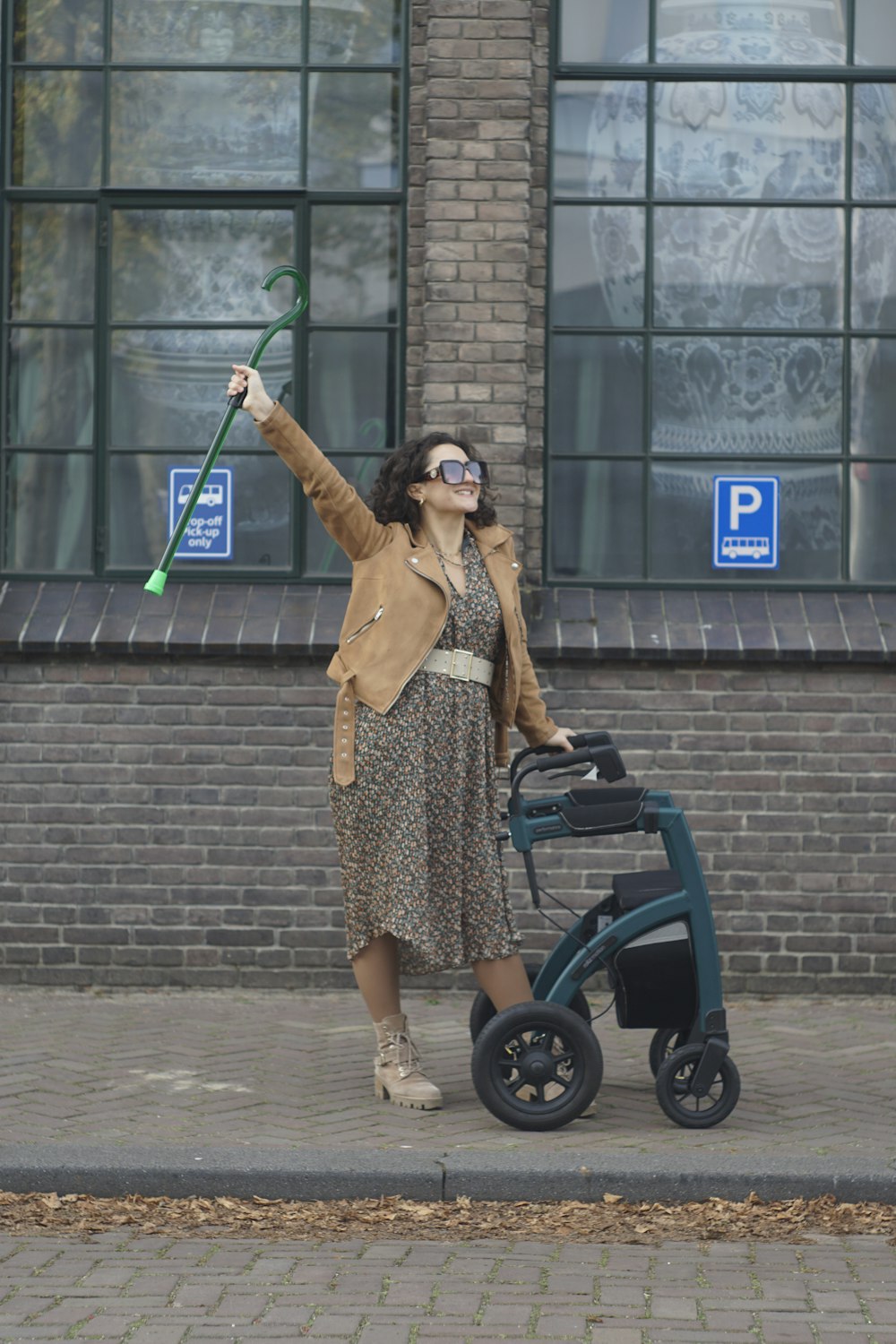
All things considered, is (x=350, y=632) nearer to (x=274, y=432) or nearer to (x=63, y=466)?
(x=274, y=432)

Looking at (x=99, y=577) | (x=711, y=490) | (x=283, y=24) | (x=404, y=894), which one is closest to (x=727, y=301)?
(x=711, y=490)

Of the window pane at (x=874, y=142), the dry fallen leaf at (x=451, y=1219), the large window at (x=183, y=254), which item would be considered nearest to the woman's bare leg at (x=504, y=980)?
the dry fallen leaf at (x=451, y=1219)

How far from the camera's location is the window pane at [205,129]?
7.78 meters

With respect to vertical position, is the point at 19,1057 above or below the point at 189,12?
below

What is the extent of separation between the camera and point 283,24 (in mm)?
7766

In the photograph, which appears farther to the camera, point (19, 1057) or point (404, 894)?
point (19, 1057)

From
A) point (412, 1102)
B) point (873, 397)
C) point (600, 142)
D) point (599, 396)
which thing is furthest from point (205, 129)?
Answer: point (412, 1102)

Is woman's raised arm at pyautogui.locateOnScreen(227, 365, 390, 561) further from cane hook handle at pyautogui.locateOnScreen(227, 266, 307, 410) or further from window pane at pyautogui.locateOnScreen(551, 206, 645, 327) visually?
window pane at pyautogui.locateOnScreen(551, 206, 645, 327)

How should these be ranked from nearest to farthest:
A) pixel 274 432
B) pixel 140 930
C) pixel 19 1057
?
pixel 274 432 < pixel 19 1057 < pixel 140 930

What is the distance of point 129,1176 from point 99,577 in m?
3.54

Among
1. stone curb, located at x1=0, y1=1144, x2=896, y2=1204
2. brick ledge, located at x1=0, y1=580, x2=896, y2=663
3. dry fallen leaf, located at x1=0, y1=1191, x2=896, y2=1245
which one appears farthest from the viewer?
brick ledge, located at x1=0, y1=580, x2=896, y2=663

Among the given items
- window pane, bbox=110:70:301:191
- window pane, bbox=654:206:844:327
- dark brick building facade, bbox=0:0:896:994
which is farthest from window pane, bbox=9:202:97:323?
window pane, bbox=654:206:844:327

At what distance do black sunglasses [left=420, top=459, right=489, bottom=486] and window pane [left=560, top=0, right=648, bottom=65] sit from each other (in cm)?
296

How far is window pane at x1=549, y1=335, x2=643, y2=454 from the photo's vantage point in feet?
25.6
